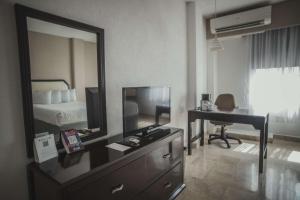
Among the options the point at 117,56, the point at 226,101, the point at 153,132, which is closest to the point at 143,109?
the point at 153,132

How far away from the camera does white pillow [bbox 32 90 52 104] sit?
1344mm

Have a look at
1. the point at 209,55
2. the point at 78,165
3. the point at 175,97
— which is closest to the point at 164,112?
the point at 175,97

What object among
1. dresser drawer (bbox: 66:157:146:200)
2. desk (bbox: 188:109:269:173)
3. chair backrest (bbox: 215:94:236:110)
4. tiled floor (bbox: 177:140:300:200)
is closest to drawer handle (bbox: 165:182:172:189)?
tiled floor (bbox: 177:140:300:200)

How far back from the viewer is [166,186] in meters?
1.89

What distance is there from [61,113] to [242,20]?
3.54 meters

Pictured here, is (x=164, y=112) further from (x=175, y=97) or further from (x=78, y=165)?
(x=78, y=165)

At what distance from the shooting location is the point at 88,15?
5.57 feet

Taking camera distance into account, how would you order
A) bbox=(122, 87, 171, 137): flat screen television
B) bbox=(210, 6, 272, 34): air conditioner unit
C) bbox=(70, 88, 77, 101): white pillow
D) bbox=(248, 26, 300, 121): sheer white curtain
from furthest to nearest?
bbox=(248, 26, 300, 121): sheer white curtain < bbox=(210, 6, 272, 34): air conditioner unit < bbox=(122, 87, 171, 137): flat screen television < bbox=(70, 88, 77, 101): white pillow

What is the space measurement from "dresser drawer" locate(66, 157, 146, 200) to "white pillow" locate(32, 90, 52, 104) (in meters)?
0.71

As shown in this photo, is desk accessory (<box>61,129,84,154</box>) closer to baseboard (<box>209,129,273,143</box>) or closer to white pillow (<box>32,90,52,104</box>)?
white pillow (<box>32,90,52,104</box>)

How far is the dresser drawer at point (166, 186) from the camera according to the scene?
1661mm

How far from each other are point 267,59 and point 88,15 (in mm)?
3672

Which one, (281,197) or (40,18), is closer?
(40,18)

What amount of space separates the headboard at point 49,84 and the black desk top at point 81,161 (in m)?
0.54
